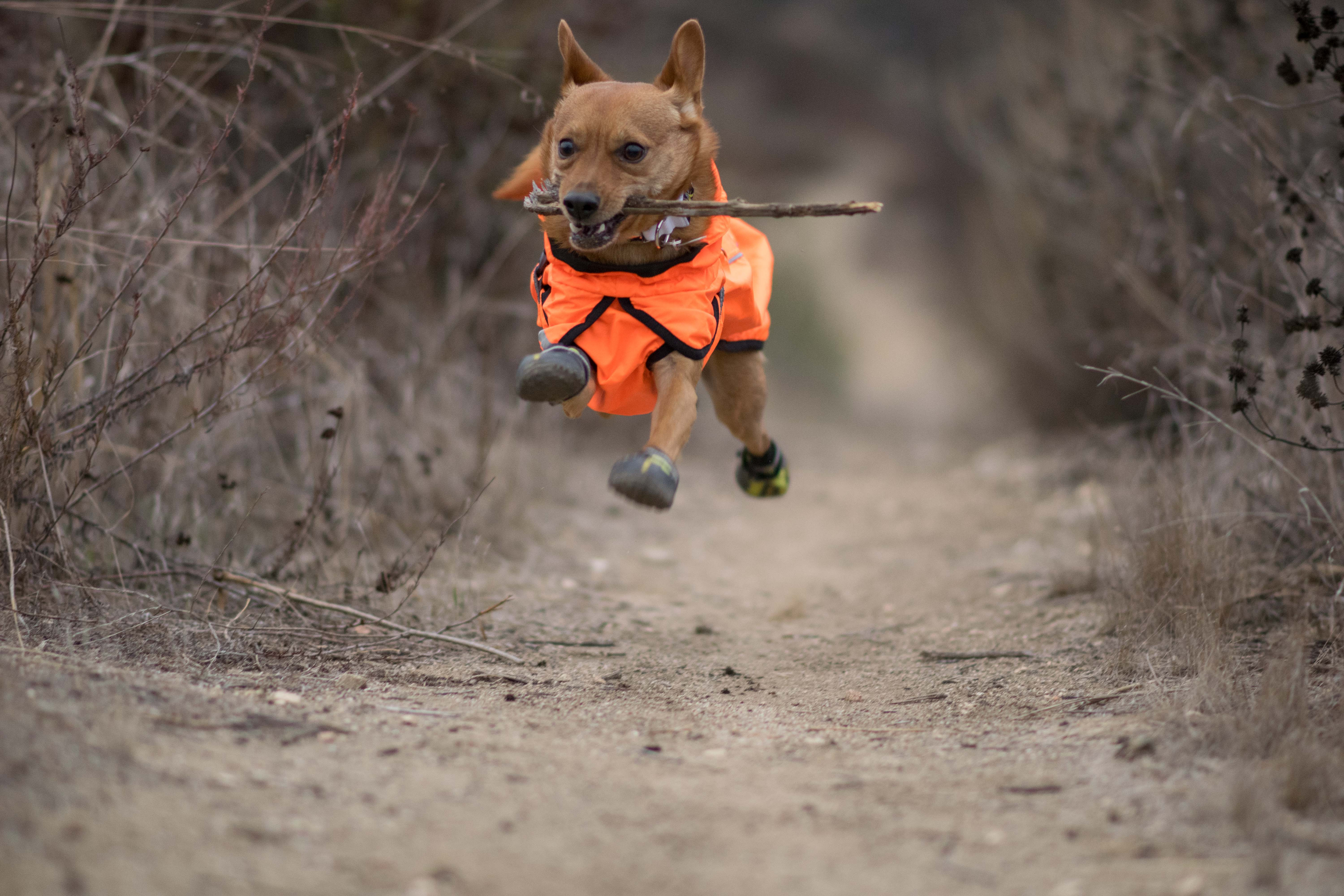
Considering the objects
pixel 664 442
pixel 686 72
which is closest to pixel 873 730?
pixel 664 442

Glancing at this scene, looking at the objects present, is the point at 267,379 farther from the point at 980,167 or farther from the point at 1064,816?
the point at 980,167

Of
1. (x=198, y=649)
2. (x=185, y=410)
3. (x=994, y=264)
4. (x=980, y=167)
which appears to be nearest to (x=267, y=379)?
(x=185, y=410)

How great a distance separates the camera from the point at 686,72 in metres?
3.58

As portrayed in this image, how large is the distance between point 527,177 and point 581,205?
82 centimetres

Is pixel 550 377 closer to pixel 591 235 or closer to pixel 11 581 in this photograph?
pixel 591 235

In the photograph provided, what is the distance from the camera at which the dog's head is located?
3217mm

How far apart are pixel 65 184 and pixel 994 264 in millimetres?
9900

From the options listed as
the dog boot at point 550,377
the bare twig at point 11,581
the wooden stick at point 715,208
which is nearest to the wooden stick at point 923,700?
the dog boot at point 550,377

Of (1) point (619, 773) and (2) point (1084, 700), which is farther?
(2) point (1084, 700)

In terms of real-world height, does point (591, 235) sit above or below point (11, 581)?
above

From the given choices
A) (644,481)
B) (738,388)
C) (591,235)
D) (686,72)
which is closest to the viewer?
(644,481)

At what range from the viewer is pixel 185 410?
4.38m

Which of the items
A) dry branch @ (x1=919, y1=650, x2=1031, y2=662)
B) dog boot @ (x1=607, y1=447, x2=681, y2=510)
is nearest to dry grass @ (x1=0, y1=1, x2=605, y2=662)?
dog boot @ (x1=607, y1=447, x2=681, y2=510)

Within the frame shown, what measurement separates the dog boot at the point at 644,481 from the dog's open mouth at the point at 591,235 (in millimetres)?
692
